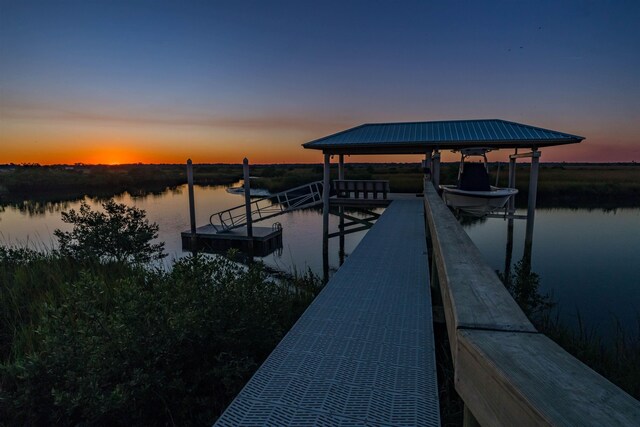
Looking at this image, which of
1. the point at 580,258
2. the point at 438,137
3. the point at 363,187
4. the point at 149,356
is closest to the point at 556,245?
the point at 580,258

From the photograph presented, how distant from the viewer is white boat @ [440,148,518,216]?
9648 millimetres

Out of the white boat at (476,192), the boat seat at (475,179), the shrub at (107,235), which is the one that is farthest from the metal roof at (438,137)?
the shrub at (107,235)

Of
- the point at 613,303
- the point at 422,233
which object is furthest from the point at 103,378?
the point at 613,303

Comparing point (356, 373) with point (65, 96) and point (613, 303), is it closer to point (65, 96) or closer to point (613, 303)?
point (613, 303)

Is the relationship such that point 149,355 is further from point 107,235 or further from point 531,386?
point 107,235

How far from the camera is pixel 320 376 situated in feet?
6.69

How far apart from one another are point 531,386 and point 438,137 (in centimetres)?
1129

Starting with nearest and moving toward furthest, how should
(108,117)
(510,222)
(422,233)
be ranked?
(422,233), (510,222), (108,117)

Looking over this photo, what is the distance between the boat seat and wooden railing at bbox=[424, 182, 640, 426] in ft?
32.1

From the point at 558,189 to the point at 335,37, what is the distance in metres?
28.2

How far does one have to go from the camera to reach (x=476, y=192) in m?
9.62

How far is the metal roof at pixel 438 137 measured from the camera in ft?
33.2

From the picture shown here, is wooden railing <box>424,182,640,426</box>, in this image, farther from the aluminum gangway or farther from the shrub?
the aluminum gangway

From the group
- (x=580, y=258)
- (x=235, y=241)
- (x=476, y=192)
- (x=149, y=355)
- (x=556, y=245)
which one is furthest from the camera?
(x=556, y=245)
